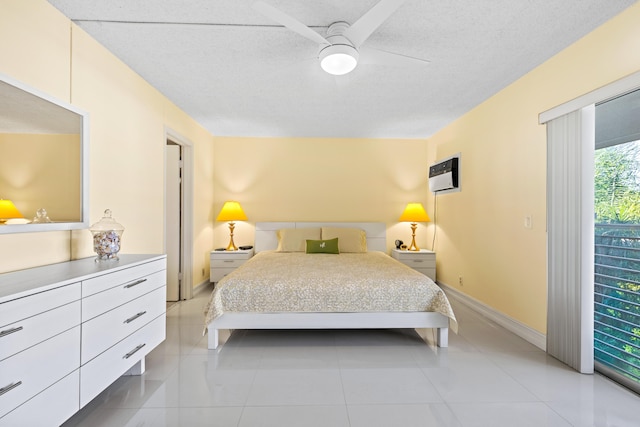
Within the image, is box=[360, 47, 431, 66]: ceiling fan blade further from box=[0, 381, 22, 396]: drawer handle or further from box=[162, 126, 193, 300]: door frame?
box=[162, 126, 193, 300]: door frame

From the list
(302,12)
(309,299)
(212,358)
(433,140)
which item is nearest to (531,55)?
(302,12)

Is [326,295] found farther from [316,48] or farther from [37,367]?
[316,48]

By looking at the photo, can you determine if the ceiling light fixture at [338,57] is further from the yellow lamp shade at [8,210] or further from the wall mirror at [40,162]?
the yellow lamp shade at [8,210]

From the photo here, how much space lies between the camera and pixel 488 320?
130 inches

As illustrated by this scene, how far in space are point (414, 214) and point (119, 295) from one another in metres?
3.96

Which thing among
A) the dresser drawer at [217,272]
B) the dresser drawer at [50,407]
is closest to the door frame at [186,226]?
the dresser drawer at [217,272]

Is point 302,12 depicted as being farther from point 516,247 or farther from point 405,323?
point 516,247

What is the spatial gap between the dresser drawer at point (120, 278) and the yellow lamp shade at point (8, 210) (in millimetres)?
520

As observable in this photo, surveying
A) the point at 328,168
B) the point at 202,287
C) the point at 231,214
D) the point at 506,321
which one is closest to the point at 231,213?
the point at 231,214

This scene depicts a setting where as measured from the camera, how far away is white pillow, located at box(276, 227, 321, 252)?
4.52m

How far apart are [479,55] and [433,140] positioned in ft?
7.98

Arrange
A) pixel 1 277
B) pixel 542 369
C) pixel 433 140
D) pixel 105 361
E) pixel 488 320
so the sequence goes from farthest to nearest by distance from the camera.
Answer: pixel 433 140, pixel 488 320, pixel 542 369, pixel 105 361, pixel 1 277

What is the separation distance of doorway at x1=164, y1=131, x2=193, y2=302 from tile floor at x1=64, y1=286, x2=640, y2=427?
1288 mm

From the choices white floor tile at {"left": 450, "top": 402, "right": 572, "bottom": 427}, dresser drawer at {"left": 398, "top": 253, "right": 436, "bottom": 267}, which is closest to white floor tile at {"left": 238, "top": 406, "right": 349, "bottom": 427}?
white floor tile at {"left": 450, "top": 402, "right": 572, "bottom": 427}
